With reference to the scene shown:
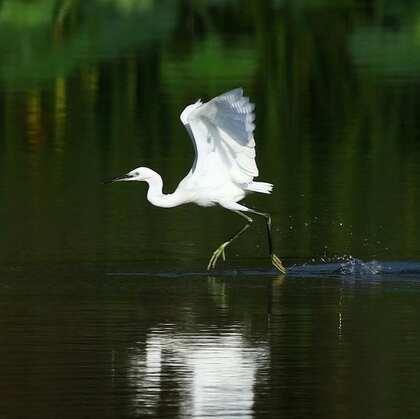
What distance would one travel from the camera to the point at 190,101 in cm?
2484

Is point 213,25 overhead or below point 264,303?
overhead

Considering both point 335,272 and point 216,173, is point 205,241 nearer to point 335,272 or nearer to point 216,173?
point 216,173

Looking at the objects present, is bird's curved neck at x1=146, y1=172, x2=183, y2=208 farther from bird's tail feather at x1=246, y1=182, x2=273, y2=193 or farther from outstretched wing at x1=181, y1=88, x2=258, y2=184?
bird's tail feather at x1=246, y1=182, x2=273, y2=193

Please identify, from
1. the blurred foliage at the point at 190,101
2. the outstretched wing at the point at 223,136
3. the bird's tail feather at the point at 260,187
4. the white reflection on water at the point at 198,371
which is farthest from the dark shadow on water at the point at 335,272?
the white reflection on water at the point at 198,371

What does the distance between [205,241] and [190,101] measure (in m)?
9.54

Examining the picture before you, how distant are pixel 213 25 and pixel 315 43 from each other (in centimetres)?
342

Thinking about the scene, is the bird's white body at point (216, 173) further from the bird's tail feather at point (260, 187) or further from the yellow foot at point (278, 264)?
the yellow foot at point (278, 264)

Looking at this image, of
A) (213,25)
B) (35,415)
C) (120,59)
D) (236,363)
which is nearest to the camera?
(35,415)

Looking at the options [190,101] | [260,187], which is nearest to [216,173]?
[260,187]

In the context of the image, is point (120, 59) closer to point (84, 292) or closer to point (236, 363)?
point (84, 292)

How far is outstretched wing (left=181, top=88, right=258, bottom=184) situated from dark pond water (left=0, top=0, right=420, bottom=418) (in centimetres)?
58

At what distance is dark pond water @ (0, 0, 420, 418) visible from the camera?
10203 mm

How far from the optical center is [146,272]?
13.9 metres

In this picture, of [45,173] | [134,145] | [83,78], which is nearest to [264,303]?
[45,173]
